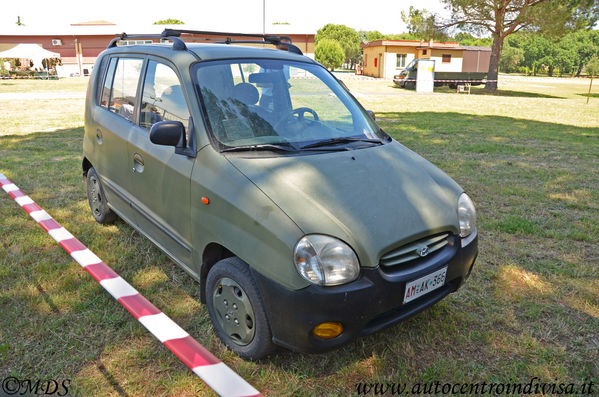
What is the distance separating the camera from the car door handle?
3.41m

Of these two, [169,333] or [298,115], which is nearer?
[169,333]

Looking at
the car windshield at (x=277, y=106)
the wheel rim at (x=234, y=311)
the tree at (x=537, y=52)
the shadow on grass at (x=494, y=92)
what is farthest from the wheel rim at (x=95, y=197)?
the tree at (x=537, y=52)

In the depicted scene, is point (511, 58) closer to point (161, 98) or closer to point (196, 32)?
point (196, 32)

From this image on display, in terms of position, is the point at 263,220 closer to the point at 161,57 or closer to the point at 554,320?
the point at 161,57

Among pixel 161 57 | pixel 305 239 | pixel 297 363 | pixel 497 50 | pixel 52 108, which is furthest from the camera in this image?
pixel 497 50

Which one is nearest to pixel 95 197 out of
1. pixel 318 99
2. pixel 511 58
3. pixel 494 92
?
pixel 318 99

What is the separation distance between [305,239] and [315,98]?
1.80 metres

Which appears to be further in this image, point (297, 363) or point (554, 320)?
point (554, 320)

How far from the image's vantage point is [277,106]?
3.29m

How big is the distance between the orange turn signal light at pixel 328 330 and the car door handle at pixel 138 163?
1.90 metres

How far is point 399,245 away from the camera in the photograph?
7.88ft

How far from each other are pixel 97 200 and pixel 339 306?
3.32 m

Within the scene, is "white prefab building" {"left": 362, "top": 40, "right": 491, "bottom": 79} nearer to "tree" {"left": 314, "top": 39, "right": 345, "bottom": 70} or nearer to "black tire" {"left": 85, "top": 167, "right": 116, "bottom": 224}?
"tree" {"left": 314, "top": 39, "right": 345, "bottom": 70}

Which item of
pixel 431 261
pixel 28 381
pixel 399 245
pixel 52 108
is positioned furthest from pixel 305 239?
pixel 52 108
